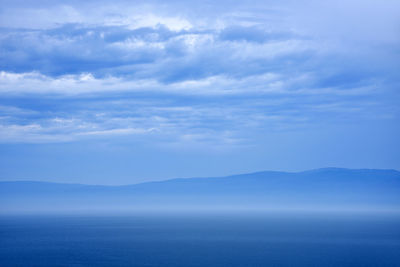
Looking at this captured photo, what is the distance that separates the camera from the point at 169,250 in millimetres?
69312

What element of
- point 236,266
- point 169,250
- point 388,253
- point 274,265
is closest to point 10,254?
point 169,250

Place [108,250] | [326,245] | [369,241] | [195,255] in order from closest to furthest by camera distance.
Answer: [195,255], [108,250], [326,245], [369,241]

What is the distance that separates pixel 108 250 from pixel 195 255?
14734 millimetres

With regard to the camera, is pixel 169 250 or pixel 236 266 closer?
pixel 236 266

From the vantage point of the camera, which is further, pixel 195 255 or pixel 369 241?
pixel 369 241

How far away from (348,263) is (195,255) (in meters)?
19.9

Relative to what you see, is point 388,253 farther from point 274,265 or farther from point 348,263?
point 274,265

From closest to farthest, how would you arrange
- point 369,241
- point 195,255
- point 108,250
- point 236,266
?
point 236,266 < point 195,255 < point 108,250 < point 369,241

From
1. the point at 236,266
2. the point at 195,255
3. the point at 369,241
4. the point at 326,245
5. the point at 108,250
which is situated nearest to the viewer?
the point at 236,266

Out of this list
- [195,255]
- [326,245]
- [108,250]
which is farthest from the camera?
[326,245]

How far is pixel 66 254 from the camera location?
6394cm

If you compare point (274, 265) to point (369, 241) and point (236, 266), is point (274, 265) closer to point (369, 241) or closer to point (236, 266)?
point (236, 266)

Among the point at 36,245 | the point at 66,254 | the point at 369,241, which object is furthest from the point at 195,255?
the point at 369,241

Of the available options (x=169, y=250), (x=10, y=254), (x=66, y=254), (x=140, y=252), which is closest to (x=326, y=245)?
(x=169, y=250)
